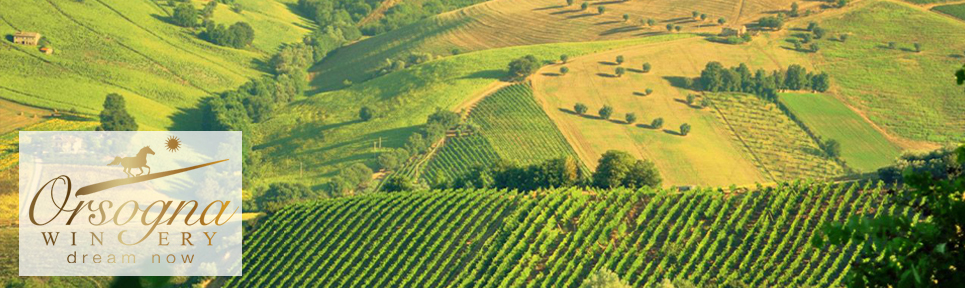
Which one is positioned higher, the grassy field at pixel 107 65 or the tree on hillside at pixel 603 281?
the tree on hillside at pixel 603 281

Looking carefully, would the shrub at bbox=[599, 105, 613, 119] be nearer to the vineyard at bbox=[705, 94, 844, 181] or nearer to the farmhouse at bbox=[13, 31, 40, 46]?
the vineyard at bbox=[705, 94, 844, 181]

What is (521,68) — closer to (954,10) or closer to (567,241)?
(954,10)

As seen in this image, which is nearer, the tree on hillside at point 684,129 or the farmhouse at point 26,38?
the tree on hillside at point 684,129

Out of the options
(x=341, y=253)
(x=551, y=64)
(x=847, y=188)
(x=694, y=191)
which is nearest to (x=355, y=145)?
(x=551, y=64)

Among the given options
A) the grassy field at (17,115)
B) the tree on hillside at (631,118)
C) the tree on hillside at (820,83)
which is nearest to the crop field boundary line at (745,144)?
the tree on hillside at (631,118)

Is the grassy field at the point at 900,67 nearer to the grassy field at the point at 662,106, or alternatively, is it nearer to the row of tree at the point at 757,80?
the row of tree at the point at 757,80

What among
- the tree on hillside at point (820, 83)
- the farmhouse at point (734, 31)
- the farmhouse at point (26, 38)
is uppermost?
the farmhouse at point (734, 31)

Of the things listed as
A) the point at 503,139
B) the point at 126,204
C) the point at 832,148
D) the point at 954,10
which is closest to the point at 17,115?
the point at 126,204

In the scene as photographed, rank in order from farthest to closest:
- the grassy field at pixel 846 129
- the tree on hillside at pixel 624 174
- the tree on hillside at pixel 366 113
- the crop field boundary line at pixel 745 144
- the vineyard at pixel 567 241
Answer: the tree on hillside at pixel 366 113 → the grassy field at pixel 846 129 → the crop field boundary line at pixel 745 144 → the tree on hillside at pixel 624 174 → the vineyard at pixel 567 241
